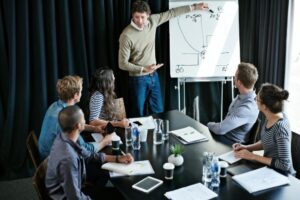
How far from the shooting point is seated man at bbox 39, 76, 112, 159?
2.48 metres

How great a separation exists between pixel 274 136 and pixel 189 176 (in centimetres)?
62

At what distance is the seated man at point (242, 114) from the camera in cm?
268

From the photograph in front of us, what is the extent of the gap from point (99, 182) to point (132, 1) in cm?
216

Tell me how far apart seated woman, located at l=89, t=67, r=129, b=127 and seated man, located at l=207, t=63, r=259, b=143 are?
892 mm

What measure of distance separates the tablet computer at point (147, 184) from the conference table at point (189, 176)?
0.02 m

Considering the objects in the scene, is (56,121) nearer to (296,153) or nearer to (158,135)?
(158,135)

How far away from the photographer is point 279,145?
221 centimetres

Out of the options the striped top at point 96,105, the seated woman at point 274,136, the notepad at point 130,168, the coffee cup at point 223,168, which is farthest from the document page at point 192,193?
the striped top at point 96,105

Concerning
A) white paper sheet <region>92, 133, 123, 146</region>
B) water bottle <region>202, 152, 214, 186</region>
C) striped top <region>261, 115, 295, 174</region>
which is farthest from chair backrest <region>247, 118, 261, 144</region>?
white paper sheet <region>92, 133, 123, 146</region>

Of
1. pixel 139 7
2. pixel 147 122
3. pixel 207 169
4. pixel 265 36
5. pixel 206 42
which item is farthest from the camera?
pixel 265 36

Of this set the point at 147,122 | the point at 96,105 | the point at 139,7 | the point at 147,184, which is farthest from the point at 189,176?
the point at 139,7

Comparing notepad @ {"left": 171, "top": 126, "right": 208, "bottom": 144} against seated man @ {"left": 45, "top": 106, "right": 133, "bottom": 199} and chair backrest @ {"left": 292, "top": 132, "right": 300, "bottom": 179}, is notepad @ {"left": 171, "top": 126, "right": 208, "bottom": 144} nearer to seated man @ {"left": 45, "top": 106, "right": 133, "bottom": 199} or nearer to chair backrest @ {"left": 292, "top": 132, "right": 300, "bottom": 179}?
chair backrest @ {"left": 292, "top": 132, "right": 300, "bottom": 179}

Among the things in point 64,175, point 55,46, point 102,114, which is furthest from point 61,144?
point 55,46

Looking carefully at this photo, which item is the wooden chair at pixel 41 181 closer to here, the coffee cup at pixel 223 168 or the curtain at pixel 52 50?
the coffee cup at pixel 223 168
